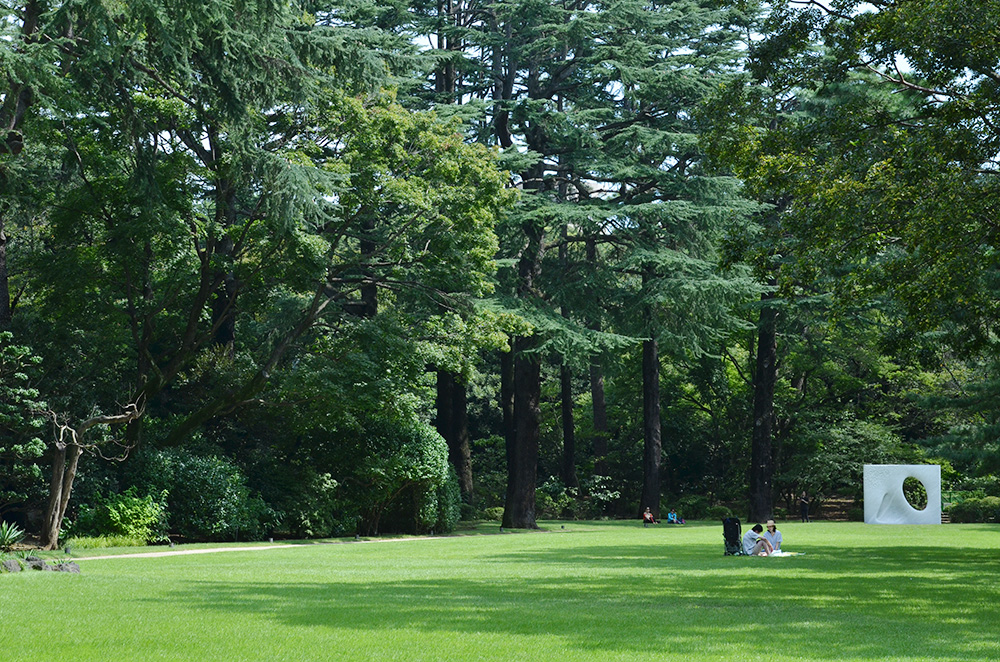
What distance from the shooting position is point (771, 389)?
140 ft

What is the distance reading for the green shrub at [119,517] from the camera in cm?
2333

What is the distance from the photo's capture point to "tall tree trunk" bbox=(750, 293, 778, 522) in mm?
41875

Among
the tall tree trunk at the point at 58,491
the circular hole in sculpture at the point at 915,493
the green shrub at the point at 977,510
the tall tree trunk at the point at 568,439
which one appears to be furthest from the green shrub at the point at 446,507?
the circular hole in sculpture at the point at 915,493

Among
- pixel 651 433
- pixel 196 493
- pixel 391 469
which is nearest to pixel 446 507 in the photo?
pixel 391 469

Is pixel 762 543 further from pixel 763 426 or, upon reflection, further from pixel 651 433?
pixel 763 426

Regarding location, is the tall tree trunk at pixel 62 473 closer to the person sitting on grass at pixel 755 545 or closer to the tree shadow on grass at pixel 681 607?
the tree shadow on grass at pixel 681 607

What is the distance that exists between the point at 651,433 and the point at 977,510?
44.9 feet

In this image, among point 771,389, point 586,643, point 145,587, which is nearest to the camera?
point 586,643

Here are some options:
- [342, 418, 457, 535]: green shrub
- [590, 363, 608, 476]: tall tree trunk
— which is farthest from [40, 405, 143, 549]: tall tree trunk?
[590, 363, 608, 476]: tall tree trunk

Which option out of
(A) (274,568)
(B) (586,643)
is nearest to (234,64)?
(A) (274,568)

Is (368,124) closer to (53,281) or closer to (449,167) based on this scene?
(449,167)

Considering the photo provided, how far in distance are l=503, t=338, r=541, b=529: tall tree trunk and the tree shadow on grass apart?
18.1m

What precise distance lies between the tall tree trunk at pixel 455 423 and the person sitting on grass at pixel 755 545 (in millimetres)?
19541

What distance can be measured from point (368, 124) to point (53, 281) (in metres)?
8.86
